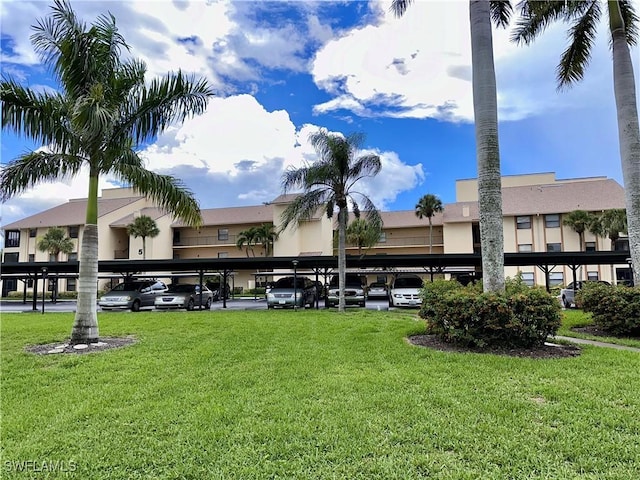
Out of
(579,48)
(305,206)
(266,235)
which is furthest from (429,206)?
(579,48)

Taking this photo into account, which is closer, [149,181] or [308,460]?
[308,460]

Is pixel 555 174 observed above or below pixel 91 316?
above

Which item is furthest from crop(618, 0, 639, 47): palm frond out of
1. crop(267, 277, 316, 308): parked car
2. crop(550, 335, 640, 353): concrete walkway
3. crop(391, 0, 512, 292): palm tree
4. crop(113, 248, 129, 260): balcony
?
crop(113, 248, 129, 260): balcony

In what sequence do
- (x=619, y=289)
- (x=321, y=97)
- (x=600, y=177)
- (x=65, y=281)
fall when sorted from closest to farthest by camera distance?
(x=619, y=289) → (x=321, y=97) → (x=600, y=177) → (x=65, y=281)

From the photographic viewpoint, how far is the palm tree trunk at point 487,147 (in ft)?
28.5

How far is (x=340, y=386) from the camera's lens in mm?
5676

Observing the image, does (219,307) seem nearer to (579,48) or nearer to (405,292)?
(405,292)

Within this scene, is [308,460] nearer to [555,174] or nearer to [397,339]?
[397,339]

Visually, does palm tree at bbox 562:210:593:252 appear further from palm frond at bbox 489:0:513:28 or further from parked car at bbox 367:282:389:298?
palm frond at bbox 489:0:513:28

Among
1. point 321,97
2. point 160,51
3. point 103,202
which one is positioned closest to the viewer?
point 160,51

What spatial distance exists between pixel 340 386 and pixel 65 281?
144ft

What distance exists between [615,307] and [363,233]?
582 inches

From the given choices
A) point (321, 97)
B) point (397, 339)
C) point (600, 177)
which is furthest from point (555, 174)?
point (397, 339)

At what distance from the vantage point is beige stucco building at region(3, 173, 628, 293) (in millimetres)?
33000
